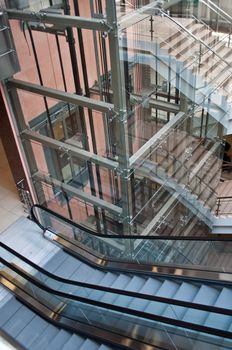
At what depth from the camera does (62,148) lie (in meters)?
5.86

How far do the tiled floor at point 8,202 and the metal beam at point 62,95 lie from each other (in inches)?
90.7

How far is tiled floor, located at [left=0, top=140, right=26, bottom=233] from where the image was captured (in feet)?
21.6

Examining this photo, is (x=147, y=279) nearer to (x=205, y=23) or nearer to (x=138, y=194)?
(x=138, y=194)

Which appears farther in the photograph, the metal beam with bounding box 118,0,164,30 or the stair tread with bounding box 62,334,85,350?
the stair tread with bounding box 62,334,85,350

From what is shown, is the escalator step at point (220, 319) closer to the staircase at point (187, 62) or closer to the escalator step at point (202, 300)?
the escalator step at point (202, 300)

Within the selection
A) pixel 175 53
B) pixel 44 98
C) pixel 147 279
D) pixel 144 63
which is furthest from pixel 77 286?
pixel 175 53

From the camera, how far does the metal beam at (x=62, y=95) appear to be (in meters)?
4.82

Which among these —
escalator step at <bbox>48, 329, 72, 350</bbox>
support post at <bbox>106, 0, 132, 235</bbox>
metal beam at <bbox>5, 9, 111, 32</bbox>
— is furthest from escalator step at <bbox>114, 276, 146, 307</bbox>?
metal beam at <bbox>5, 9, 111, 32</bbox>

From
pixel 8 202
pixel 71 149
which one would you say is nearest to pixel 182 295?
pixel 71 149

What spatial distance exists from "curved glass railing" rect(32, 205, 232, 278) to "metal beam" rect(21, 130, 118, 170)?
1018mm

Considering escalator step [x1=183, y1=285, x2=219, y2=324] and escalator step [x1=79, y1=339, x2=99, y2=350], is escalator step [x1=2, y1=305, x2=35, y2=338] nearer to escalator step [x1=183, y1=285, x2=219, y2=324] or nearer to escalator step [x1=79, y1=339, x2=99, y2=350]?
escalator step [x1=79, y1=339, x2=99, y2=350]

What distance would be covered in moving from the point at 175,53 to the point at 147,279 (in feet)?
10.7

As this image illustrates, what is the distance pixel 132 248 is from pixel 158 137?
1.88 meters

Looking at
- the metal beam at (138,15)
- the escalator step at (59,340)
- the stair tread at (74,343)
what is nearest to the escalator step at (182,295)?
the stair tread at (74,343)
